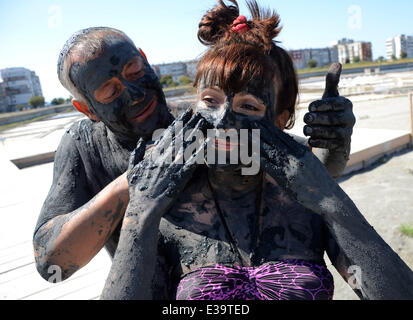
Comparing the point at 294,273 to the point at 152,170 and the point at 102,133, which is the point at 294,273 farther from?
the point at 102,133

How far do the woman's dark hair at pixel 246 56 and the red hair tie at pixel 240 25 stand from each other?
0.07 feet

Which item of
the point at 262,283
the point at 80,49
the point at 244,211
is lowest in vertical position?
the point at 262,283

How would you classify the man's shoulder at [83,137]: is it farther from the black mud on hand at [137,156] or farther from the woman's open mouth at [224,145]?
the woman's open mouth at [224,145]

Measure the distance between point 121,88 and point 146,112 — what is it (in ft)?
0.60

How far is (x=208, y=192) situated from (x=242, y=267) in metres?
0.41

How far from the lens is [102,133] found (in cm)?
214

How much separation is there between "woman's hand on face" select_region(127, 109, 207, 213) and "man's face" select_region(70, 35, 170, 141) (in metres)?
0.39

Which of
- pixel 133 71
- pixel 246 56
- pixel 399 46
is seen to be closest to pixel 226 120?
pixel 246 56

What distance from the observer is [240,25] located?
69.2 inches

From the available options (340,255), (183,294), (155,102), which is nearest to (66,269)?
(183,294)

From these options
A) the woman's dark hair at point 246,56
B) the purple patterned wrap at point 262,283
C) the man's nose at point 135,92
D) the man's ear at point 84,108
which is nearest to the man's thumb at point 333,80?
the woman's dark hair at point 246,56

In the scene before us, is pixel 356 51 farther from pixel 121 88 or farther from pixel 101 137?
pixel 121 88

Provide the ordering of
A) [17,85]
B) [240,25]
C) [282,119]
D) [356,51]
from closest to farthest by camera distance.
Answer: [240,25] < [282,119] < [17,85] < [356,51]

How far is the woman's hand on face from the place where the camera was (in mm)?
1477
